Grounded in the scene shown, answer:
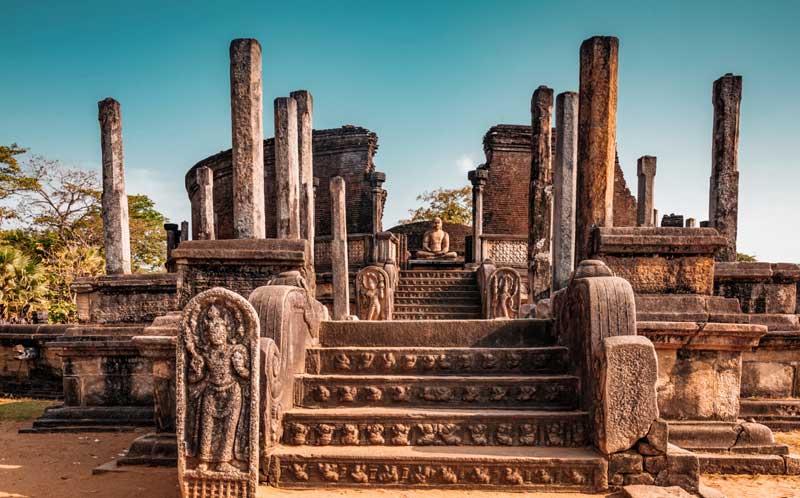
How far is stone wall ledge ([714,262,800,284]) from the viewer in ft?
22.6

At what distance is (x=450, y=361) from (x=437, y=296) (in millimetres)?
8193

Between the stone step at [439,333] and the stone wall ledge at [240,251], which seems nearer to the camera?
the stone step at [439,333]

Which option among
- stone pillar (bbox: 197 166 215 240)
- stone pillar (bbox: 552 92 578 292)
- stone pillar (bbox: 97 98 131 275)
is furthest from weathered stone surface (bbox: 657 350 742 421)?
stone pillar (bbox: 197 166 215 240)

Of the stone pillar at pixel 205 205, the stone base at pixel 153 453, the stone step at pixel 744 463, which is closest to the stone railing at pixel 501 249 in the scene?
the stone pillar at pixel 205 205

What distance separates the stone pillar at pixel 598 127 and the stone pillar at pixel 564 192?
1.88 m

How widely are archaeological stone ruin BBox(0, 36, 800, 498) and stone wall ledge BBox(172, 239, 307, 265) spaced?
0.8 inches

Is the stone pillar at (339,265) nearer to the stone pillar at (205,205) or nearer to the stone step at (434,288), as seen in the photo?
the stone step at (434,288)

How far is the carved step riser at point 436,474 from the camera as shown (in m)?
3.41

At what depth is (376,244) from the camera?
50.4ft

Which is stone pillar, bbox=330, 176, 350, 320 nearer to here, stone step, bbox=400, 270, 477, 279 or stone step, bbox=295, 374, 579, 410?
stone step, bbox=400, 270, 477, 279

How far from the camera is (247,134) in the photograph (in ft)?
19.6

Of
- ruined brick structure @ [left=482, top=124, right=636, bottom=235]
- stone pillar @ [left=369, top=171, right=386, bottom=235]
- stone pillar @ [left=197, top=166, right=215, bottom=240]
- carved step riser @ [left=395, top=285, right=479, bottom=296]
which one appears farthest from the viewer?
ruined brick structure @ [left=482, top=124, right=636, bottom=235]

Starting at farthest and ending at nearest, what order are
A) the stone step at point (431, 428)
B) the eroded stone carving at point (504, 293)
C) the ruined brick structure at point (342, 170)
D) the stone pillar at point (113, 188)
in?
the ruined brick structure at point (342, 170) → the eroded stone carving at point (504, 293) → the stone pillar at point (113, 188) → the stone step at point (431, 428)

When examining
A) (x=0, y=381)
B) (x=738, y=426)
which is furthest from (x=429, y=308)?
(x=0, y=381)
